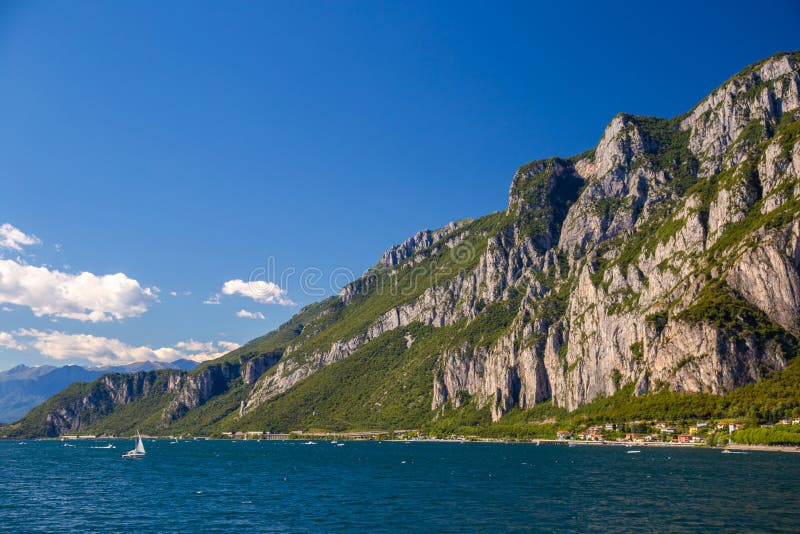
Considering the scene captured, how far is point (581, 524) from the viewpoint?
6156 centimetres

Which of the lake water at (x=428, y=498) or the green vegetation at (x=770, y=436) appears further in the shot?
the green vegetation at (x=770, y=436)

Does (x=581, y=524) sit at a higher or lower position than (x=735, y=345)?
lower

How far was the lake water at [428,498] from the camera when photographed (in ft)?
209

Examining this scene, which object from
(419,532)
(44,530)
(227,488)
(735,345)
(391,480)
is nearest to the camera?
(419,532)

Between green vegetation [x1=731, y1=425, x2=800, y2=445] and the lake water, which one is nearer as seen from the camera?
the lake water

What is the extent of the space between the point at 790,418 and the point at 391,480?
118m

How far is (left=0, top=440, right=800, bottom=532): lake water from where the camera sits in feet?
209

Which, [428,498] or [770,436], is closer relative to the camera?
[428,498]

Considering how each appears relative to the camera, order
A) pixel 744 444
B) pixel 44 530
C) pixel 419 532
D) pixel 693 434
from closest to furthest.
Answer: pixel 419 532
pixel 44 530
pixel 744 444
pixel 693 434

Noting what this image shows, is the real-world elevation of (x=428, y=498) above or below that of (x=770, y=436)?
above

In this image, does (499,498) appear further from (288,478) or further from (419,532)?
(288,478)

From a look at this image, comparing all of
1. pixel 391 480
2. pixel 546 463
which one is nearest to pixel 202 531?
pixel 391 480

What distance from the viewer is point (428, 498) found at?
3223 inches

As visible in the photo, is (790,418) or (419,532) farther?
(790,418)
